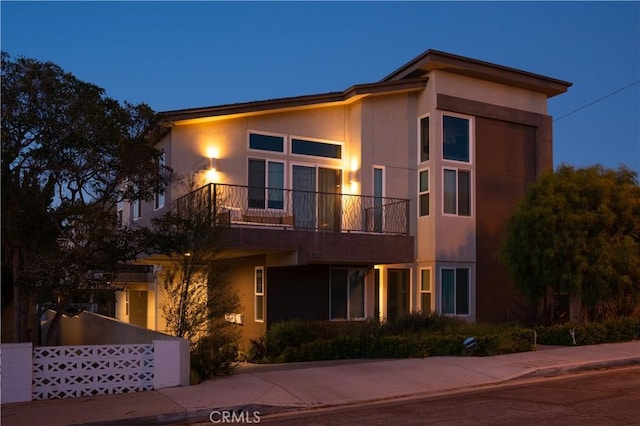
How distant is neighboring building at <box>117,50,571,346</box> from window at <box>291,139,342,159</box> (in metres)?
0.04

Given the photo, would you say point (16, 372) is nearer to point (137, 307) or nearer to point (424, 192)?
point (424, 192)

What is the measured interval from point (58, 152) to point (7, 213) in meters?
1.32

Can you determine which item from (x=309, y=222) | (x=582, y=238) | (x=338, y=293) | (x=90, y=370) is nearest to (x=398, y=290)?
(x=338, y=293)

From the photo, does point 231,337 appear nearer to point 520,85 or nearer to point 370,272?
point 370,272

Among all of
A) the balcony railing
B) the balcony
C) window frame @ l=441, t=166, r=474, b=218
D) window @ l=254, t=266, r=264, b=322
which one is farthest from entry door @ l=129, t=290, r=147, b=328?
window frame @ l=441, t=166, r=474, b=218

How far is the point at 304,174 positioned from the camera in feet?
66.1

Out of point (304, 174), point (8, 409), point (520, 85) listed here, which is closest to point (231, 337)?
point (8, 409)

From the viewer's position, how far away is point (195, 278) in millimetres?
14484

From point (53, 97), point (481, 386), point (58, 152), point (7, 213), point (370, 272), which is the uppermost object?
point (53, 97)

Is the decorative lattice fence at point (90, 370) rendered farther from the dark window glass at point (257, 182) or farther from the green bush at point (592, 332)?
the green bush at point (592, 332)

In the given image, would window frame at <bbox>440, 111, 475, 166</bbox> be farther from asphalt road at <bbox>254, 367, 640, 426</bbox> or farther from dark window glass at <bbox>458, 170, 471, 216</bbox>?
asphalt road at <bbox>254, 367, 640, 426</bbox>

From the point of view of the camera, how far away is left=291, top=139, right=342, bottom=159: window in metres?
20.1

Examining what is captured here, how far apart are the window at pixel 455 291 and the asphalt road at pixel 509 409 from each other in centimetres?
838

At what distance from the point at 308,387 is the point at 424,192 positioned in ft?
34.8
